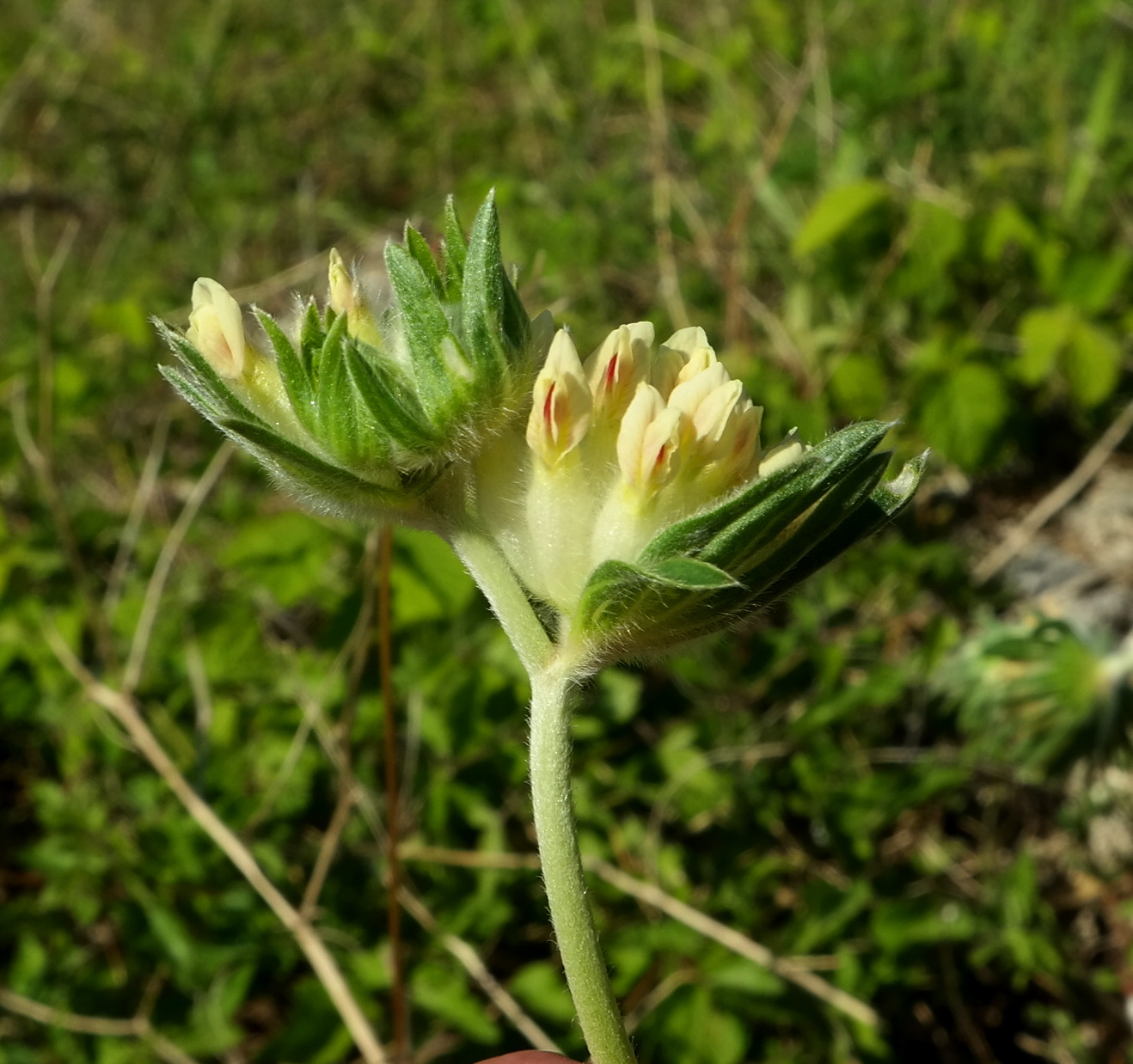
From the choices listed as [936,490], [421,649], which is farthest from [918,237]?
[421,649]

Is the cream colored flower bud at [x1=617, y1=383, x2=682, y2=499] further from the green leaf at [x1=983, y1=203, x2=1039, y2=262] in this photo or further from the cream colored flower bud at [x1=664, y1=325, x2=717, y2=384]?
the green leaf at [x1=983, y1=203, x2=1039, y2=262]

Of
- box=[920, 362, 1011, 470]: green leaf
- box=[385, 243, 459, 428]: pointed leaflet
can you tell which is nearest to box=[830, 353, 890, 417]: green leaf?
box=[920, 362, 1011, 470]: green leaf

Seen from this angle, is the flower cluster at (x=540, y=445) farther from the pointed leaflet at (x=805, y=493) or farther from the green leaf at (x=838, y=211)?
the green leaf at (x=838, y=211)

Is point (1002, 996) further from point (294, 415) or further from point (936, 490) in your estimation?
point (294, 415)

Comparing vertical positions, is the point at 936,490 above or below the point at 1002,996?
above

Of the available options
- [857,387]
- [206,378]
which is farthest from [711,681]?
[206,378]

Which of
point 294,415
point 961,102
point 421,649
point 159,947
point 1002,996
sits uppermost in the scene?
point 961,102

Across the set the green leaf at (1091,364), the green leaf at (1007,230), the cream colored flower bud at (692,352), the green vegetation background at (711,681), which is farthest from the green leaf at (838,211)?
the cream colored flower bud at (692,352)
